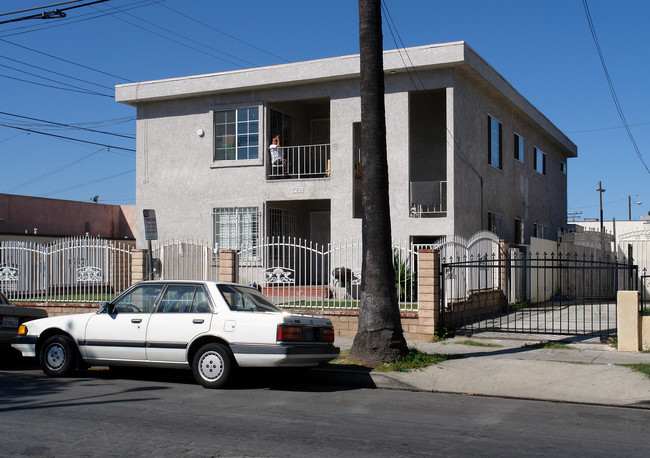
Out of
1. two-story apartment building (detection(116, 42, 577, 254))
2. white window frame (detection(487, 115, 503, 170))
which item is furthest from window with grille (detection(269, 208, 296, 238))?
white window frame (detection(487, 115, 503, 170))

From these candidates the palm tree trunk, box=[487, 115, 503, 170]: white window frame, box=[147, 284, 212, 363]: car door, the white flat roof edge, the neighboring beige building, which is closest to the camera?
box=[147, 284, 212, 363]: car door

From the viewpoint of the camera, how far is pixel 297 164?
21.7 m

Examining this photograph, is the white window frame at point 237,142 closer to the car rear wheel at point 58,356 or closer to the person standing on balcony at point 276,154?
the person standing on balcony at point 276,154

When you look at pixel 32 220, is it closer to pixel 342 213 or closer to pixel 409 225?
pixel 342 213

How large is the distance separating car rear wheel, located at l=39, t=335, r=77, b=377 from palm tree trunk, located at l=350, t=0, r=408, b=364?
14.0 feet

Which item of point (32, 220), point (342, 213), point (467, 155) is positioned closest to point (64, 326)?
point (342, 213)

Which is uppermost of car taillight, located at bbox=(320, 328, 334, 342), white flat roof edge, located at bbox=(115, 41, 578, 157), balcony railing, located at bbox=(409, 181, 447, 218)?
white flat roof edge, located at bbox=(115, 41, 578, 157)

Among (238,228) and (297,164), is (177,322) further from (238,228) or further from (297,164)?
(297,164)

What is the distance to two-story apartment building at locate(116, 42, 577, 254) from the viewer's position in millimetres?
18359

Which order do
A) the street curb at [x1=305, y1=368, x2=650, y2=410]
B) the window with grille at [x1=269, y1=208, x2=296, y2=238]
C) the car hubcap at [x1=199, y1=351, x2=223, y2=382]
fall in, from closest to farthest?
the car hubcap at [x1=199, y1=351, x2=223, y2=382] < the street curb at [x1=305, y1=368, x2=650, y2=410] < the window with grille at [x1=269, y1=208, x2=296, y2=238]

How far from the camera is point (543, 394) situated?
8977mm

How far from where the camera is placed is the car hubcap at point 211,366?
29.7 feet

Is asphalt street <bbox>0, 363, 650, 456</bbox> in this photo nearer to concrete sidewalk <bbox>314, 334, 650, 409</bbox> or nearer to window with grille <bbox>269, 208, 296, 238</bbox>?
concrete sidewalk <bbox>314, 334, 650, 409</bbox>

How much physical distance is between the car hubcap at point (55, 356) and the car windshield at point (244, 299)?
2.68m
